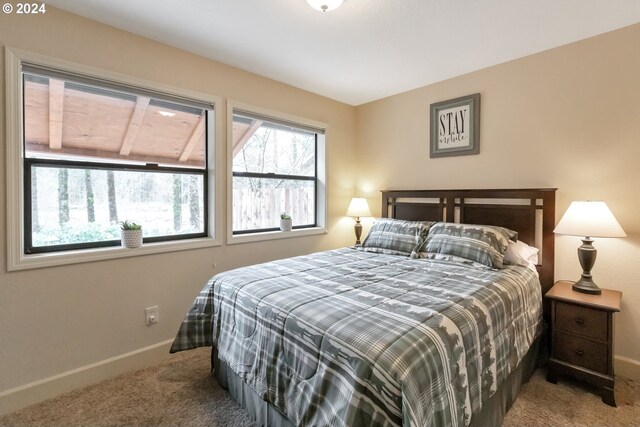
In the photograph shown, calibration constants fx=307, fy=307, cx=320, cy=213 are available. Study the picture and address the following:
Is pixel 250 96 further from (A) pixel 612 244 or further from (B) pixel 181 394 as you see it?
(A) pixel 612 244

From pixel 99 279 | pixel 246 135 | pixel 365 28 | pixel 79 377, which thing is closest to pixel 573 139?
pixel 365 28

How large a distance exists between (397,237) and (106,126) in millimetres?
2493

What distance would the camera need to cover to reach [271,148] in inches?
129

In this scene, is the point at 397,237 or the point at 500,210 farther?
the point at 397,237

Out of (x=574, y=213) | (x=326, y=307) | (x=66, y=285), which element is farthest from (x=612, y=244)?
(x=66, y=285)

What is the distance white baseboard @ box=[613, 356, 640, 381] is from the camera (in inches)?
82.6

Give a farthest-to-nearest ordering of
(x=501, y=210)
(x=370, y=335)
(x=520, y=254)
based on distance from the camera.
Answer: (x=501, y=210) < (x=520, y=254) < (x=370, y=335)

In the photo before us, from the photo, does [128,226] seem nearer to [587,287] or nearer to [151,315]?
[151,315]

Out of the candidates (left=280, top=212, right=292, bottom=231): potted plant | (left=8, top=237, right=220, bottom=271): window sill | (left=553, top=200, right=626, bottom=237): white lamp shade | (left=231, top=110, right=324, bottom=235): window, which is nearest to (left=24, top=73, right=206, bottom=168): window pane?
(left=231, top=110, right=324, bottom=235): window

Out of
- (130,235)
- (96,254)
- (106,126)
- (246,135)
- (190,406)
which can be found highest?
(246,135)

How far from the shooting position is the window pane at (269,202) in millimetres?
3016

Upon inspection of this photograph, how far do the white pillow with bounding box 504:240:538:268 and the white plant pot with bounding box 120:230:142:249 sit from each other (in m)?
2.78

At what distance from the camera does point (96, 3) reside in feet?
6.19

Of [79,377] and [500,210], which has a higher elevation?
[500,210]
